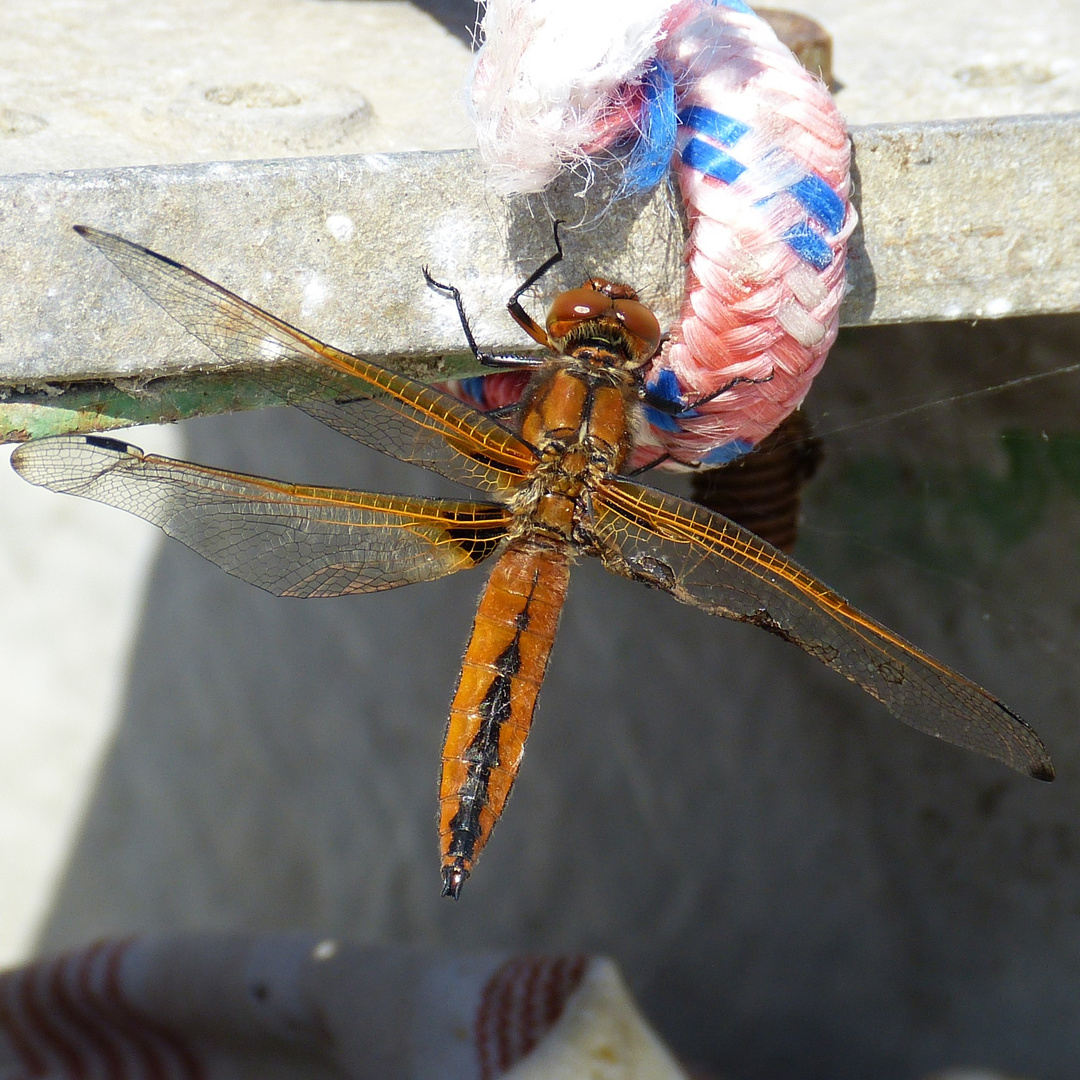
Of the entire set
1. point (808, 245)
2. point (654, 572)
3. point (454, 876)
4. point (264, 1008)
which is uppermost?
point (808, 245)

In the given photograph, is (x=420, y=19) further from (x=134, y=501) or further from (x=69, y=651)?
(x=69, y=651)

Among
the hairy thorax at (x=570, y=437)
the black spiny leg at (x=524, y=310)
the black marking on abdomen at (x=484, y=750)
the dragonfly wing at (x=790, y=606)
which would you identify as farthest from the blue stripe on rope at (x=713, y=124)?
the black marking on abdomen at (x=484, y=750)

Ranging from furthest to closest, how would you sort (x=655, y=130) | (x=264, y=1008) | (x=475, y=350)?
(x=264, y=1008)
(x=475, y=350)
(x=655, y=130)

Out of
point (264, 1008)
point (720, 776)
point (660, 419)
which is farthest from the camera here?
point (720, 776)

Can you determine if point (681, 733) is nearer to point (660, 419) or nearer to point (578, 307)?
point (660, 419)

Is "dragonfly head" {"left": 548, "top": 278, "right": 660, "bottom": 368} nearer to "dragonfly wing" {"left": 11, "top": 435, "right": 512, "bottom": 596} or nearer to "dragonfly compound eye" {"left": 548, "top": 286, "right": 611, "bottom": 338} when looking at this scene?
"dragonfly compound eye" {"left": 548, "top": 286, "right": 611, "bottom": 338}

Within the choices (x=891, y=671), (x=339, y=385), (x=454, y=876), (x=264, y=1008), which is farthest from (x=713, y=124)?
(x=264, y=1008)
